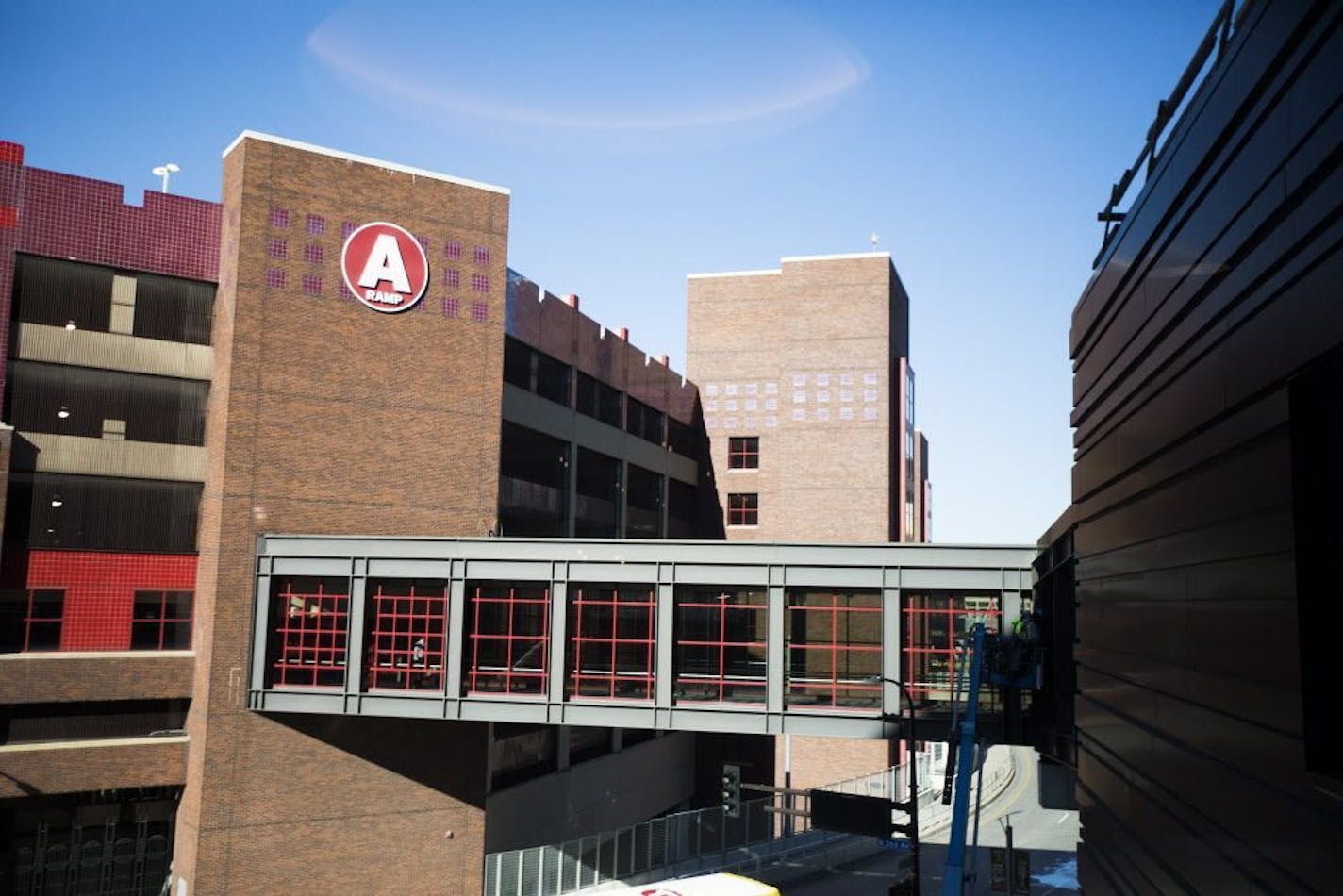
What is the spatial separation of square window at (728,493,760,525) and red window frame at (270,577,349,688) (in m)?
33.2

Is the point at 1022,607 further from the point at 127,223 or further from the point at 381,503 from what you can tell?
the point at 127,223

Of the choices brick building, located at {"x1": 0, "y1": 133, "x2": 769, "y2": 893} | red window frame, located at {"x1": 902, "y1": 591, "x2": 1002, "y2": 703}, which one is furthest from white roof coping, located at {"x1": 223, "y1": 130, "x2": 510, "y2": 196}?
red window frame, located at {"x1": 902, "y1": 591, "x2": 1002, "y2": 703}

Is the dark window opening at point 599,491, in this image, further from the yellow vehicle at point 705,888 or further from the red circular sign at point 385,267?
the yellow vehicle at point 705,888

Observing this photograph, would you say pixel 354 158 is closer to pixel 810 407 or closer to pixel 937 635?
pixel 810 407

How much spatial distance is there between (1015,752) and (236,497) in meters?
77.6

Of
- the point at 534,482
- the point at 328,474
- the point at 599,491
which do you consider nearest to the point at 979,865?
the point at 599,491

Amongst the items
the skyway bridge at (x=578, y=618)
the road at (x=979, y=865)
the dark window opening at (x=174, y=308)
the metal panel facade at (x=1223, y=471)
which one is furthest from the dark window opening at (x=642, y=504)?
the metal panel facade at (x=1223, y=471)

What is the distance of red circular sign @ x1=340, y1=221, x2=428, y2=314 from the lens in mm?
35312

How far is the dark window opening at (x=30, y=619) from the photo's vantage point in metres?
31.7

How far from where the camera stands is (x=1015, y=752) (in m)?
94.9

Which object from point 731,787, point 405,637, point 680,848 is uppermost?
point 405,637

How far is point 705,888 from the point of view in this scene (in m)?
31.6

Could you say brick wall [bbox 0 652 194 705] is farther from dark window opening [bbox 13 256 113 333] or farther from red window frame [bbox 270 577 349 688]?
dark window opening [bbox 13 256 113 333]

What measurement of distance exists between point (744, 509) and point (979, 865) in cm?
2273
